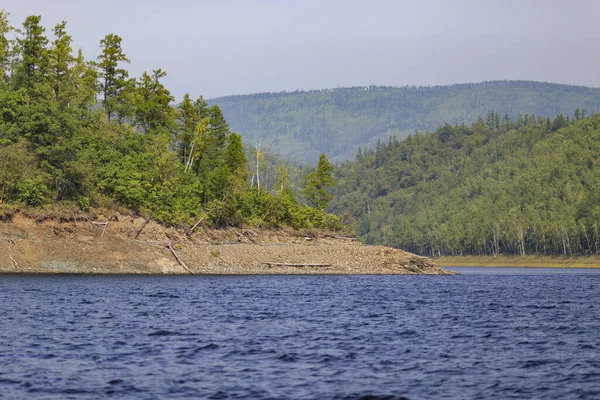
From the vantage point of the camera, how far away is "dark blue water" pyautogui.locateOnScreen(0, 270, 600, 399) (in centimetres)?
2394

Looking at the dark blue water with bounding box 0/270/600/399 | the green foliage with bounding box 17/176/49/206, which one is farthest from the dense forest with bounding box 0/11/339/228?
the dark blue water with bounding box 0/270/600/399

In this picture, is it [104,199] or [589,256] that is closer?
[104,199]

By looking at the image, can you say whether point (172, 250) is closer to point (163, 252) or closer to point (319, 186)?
point (163, 252)

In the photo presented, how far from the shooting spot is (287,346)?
3228 centimetres

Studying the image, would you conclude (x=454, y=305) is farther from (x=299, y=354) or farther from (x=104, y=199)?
(x=104, y=199)

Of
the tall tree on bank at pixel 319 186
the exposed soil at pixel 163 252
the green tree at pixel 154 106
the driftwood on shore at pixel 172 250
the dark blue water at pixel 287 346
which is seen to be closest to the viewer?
the dark blue water at pixel 287 346

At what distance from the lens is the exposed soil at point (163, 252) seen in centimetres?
7662

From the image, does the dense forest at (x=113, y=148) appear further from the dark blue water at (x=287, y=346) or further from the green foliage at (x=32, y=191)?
the dark blue water at (x=287, y=346)

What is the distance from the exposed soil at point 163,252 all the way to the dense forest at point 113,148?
2638mm

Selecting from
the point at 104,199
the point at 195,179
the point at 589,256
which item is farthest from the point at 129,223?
the point at 589,256

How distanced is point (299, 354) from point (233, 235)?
246 feet

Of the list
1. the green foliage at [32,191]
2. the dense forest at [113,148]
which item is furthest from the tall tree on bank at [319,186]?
the green foliage at [32,191]

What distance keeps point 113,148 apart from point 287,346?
234 ft

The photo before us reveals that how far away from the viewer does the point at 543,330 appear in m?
39.3
